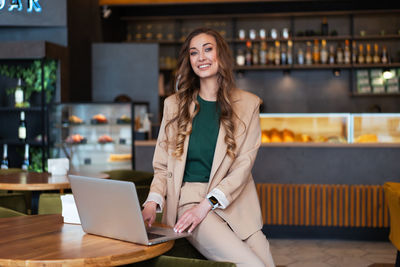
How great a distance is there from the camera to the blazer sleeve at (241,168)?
2064 millimetres

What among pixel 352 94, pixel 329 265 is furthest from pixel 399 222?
pixel 352 94

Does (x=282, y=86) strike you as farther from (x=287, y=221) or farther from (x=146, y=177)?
(x=146, y=177)

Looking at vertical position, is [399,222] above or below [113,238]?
below

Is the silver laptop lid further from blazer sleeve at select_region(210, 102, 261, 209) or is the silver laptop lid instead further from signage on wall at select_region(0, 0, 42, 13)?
signage on wall at select_region(0, 0, 42, 13)

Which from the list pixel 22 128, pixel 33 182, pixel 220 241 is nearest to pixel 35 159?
pixel 22 128

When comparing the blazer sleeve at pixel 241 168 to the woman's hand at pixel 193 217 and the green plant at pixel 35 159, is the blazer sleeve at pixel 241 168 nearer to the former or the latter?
the woman's hand at pixel 193 217

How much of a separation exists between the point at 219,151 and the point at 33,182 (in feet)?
6.62

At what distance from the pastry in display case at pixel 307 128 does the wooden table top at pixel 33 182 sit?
2404mm

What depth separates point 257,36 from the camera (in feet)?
28.3

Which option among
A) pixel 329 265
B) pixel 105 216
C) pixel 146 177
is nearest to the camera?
pixel 105 216

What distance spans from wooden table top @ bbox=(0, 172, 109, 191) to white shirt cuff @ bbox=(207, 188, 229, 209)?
1.86 m

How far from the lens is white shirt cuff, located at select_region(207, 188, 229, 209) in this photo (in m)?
2.04

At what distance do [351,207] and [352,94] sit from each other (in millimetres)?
3552

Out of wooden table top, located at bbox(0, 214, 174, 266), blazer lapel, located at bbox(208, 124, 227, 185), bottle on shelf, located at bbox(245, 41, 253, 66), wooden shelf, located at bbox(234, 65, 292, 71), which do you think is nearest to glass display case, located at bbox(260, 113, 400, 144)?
wooden shelf, located at bbox(234, 65, 292, 71)
